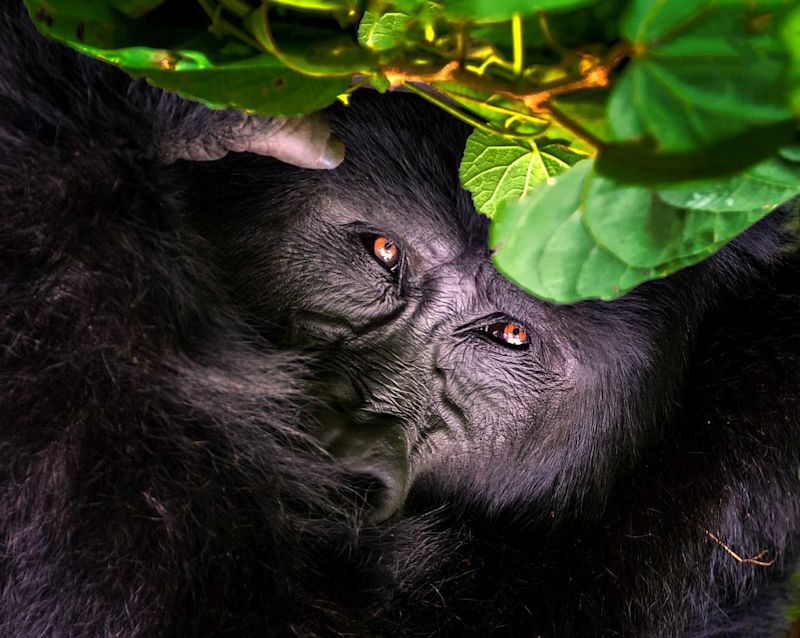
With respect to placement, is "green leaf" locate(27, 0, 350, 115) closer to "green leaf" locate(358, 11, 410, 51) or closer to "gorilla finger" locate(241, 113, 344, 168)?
"green leaf" locate(358, 11, 410, 51)

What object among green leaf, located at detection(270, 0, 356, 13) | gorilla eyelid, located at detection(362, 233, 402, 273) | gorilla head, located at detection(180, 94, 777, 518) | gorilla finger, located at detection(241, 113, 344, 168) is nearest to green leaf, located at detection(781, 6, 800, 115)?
green leaf, located at detection(270, 0, 356, 13)

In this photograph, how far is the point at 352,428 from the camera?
1372 millimetres

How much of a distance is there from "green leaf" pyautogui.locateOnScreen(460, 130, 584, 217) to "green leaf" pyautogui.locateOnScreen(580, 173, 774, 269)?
228mm

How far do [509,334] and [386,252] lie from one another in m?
0.26

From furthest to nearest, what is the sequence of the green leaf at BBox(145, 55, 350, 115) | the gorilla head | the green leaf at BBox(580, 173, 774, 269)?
the gorilla head, the green leaf at BBox(145, 55, 350, 115), the green leaf at BBox(580, 173, 774, 269)

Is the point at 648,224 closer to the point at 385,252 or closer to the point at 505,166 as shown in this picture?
the point at 505,166

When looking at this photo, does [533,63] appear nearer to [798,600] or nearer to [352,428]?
[352,428]

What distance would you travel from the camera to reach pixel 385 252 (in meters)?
1.44

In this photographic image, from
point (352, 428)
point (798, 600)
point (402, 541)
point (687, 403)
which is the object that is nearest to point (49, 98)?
point (352, 428)

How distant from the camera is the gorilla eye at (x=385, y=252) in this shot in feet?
4.72

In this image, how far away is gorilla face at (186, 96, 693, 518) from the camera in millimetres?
1328

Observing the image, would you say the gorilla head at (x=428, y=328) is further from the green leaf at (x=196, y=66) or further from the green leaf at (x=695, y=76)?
the green leaf at (x=695, y=76)

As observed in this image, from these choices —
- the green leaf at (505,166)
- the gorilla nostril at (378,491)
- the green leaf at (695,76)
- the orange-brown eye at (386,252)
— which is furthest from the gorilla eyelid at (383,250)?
the green leaf at (695,76)

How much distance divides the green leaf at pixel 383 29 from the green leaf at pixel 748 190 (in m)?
0.28
